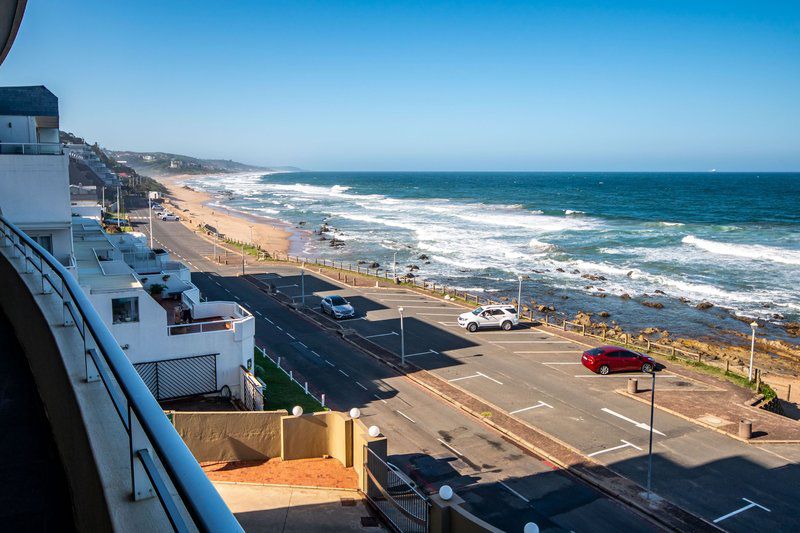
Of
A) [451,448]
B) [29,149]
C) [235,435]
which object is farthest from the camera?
[451,448]

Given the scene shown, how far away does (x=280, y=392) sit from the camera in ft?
85.3

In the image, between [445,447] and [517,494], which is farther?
[445,447]

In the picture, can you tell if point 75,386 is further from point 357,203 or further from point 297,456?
point 357,203

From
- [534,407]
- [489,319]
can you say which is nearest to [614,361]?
[534,407]

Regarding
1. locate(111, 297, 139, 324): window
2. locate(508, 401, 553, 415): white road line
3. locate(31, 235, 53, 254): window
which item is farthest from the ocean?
locate(31, 235, 53, 254): window

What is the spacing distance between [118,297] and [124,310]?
492mm

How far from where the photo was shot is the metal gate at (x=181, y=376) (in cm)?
2166

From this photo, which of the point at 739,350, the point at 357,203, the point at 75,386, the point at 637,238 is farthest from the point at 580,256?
the point at 357,203

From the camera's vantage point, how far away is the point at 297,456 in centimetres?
1463

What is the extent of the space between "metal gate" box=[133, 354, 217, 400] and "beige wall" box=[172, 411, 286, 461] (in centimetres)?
693

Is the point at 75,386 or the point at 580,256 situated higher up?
the point at 75,386

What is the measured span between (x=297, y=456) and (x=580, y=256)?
204 ft

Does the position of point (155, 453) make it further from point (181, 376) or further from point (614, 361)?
point (614, 361)

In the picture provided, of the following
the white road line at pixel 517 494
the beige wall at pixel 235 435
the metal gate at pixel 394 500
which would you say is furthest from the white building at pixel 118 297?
the metal gate at pixel 394 500
